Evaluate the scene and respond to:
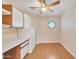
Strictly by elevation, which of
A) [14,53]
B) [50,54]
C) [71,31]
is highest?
[71,31]

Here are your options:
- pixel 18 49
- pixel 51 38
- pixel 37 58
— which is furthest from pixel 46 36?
pixel 18 49

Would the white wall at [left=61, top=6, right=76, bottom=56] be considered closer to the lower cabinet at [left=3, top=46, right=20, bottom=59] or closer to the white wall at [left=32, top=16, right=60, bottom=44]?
the lower cabinet at [left=3, top=46, right=20, bottom=59]

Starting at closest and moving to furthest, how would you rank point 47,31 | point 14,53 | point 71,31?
1. point 14,53
2. point 71,31
3. point 47,31

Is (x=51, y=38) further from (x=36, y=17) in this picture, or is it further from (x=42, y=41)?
(x=36, y=17)

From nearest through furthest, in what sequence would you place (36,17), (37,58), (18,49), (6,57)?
(6,57)
(18,49)
(37,58)
(36,17)

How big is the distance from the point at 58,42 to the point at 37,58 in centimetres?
640

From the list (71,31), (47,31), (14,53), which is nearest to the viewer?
(14,53)

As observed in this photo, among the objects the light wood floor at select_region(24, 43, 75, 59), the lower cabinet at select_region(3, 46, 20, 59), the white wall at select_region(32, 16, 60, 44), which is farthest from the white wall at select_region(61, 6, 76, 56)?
the white wall at select_region(32, 16, 60, 44)

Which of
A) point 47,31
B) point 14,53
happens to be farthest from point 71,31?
point 47,31

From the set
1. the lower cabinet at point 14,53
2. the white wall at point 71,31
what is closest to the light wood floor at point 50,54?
the white wall at point 71,31

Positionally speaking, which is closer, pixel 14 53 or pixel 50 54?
pixel 14 53

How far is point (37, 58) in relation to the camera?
18.8ft

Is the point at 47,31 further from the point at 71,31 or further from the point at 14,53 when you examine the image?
the point at 14,53

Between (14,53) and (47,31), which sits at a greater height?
(47,31)
